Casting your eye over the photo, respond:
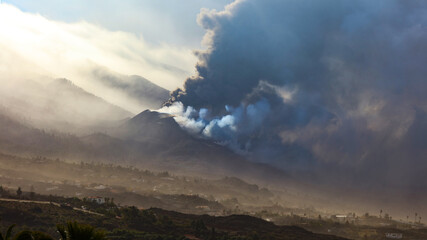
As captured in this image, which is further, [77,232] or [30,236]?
[30,236]

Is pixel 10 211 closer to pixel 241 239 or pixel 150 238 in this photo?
pixel 150 238

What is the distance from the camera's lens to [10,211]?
186125 millimetres

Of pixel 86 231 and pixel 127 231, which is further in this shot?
pixel 127 231

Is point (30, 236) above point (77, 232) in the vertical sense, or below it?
below

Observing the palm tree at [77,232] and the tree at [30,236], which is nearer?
the tree at [30,236]

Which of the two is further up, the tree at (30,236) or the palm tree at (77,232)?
the palm tree at (77,232)

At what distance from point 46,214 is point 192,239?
199 ft

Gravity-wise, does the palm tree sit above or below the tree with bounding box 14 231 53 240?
above

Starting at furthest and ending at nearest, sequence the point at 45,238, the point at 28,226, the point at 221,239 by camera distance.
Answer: the point at 221,239
the point at 28,226
the point at 45,238

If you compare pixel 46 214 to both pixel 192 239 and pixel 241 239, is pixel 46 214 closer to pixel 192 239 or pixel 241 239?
→ pixel 192 239

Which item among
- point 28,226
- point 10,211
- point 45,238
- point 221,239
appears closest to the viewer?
point 45,238

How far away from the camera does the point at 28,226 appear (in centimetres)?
17375

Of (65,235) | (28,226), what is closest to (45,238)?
(65,235)

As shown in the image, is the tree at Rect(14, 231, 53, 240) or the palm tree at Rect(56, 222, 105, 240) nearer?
the tree at Rect(14, 231, 53, 240)
